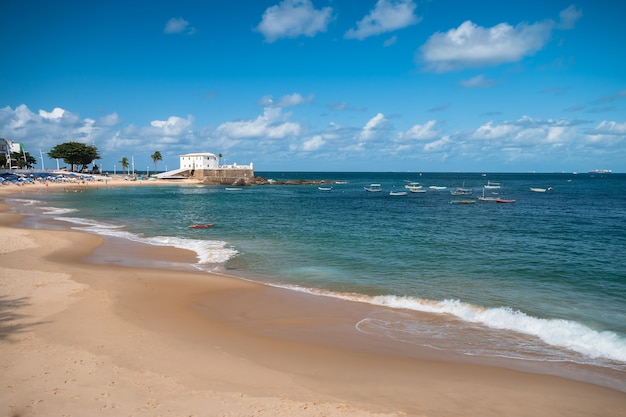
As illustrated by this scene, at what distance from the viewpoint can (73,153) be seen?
416 feet

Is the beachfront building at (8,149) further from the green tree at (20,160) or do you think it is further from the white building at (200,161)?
the white building at (200,161)

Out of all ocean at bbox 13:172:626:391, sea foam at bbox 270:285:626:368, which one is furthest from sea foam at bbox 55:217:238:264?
sea foam at bbox 270:285:626:368

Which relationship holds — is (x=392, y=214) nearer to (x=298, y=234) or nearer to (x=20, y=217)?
(x=298, y=234)

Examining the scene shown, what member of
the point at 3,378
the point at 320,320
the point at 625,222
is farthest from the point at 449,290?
the point at 625,222

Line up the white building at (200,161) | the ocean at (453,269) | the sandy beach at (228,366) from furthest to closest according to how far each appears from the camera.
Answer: the white building at (200,161) < the ocean at (453,269) < the sandy beach at (228,366)

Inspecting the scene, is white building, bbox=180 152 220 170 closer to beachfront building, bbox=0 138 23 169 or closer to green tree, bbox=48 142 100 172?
green tree, bbox=48 142 100 172

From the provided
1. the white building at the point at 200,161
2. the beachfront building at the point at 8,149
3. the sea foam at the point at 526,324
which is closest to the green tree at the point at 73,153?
the beachfront building at the point at 8,149

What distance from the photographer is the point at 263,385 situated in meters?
8.90

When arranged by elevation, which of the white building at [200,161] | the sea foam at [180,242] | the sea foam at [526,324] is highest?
the white building at [200,161]

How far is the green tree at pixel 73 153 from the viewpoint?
125562mm

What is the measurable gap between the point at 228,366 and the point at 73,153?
140759mm

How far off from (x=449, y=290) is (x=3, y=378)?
15909mm

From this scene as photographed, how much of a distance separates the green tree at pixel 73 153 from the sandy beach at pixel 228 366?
12981 centimetres

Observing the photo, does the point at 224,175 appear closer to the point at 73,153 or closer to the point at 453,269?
the point at 73,153
